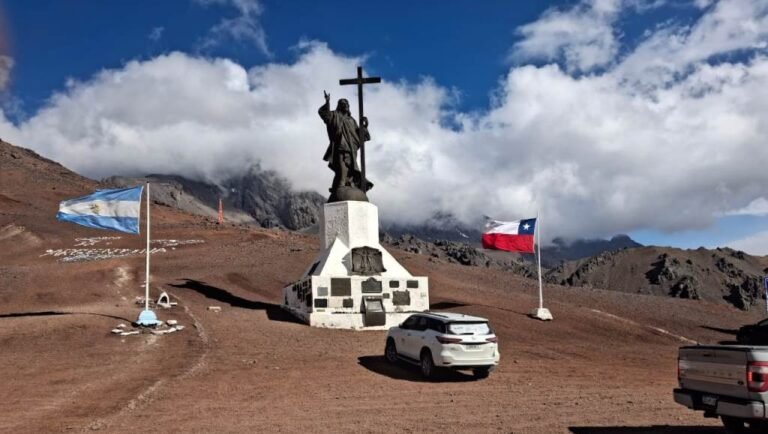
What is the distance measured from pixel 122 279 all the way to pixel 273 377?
2217cm

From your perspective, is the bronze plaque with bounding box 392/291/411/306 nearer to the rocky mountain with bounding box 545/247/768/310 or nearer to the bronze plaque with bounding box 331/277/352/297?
the bronze plaque with bounding box 331/277/352/297

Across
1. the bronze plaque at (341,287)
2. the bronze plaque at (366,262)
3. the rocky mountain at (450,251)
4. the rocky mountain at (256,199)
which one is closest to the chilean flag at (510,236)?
the bronze plaque at (366,262)

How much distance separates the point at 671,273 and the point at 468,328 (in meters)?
61.9

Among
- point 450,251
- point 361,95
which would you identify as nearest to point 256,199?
point 450,251

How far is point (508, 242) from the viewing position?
2781cm

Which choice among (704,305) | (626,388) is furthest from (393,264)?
(704,305)

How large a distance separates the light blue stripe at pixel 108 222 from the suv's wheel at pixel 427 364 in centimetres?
1051

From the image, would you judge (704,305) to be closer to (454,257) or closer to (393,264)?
(393,264)

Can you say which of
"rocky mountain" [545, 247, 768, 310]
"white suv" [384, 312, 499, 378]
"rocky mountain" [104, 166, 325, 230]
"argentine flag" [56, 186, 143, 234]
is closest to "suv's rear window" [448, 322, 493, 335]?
"white suv" [384, 312, 499, 378]

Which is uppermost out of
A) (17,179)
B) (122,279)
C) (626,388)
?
(17,179)

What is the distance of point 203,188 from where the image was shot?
147000 millimetres

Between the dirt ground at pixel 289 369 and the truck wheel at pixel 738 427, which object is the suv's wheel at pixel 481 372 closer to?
the dirt ground at pixel 289 369

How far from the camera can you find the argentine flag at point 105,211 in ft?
69.2

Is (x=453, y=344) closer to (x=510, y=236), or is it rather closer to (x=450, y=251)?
(x=510, y=236)
